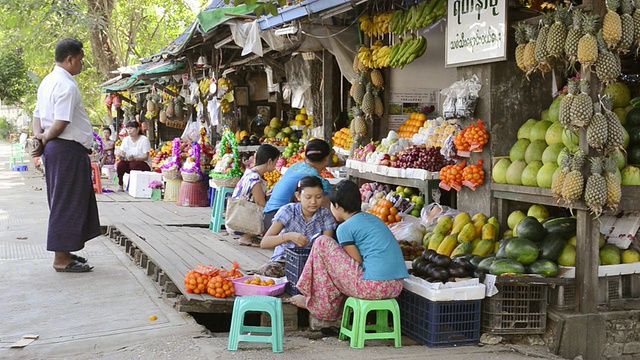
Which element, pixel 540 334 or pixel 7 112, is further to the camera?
pixel 7 112

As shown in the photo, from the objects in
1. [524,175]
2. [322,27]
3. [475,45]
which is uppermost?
[322,27]

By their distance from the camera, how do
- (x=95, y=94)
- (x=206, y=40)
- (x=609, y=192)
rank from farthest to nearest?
(x=95, y=94), (x=206, y=40), (x=609, y=192)

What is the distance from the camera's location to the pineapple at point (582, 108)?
512cm

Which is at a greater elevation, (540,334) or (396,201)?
(396,201)

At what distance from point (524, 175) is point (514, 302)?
1158mm

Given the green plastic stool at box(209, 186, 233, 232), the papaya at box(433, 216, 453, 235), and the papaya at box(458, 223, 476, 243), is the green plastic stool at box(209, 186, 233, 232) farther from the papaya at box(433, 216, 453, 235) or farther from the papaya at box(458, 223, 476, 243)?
the papaya at box(458, 223, 476, 243)

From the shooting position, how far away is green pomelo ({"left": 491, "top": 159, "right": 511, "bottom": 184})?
20.7 ft

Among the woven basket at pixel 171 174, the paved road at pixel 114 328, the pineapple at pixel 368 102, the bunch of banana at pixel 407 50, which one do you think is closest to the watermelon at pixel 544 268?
the paved road at pixel 114 328

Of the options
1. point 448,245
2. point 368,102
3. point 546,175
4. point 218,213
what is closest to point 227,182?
point 218,213

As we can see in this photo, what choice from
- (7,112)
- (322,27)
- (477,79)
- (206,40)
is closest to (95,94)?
(206,40)

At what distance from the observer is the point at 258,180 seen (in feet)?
27.5

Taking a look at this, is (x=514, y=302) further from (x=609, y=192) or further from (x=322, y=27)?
(x=322, y=27)

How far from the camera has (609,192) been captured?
5.14 meters

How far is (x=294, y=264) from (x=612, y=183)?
2.52 meters
